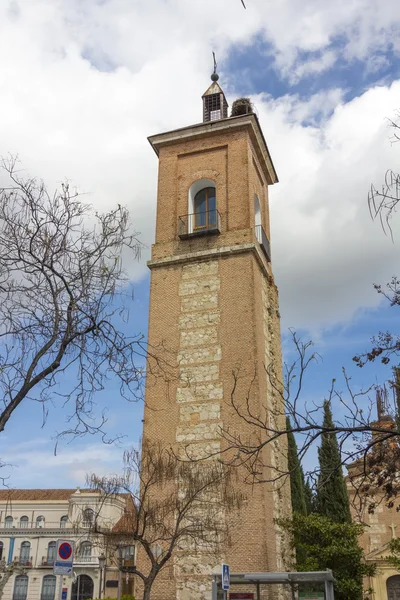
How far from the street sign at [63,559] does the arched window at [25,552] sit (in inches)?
1712

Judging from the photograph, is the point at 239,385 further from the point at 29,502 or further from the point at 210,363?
the point at 29,502

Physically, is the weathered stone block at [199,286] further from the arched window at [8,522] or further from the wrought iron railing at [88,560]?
the arched window at [8,522]

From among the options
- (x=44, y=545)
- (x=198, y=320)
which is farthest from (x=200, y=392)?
(x=44, y=545)

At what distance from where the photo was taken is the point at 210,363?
1866cm

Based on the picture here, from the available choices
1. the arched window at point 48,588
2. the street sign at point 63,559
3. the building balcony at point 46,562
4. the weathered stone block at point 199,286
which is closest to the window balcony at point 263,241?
the weathered stone block at point 199,286

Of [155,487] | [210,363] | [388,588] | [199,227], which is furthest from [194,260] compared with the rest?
[388,588]

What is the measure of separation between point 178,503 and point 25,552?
3979 centimetres

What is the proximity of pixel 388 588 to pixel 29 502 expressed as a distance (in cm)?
3328

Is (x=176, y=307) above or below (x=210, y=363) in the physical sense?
above

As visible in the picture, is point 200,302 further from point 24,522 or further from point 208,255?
point 24,522

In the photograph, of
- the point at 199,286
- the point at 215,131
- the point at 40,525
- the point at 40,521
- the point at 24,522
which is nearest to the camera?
the point at 199,286

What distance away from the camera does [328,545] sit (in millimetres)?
18375

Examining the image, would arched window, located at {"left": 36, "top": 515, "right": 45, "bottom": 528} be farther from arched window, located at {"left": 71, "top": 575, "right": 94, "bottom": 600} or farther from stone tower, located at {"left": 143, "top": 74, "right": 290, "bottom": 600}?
stone tower, located at {"left": 143, "top": 74, "right": 290, "bottom": 600}

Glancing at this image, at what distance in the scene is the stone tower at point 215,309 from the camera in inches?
648
